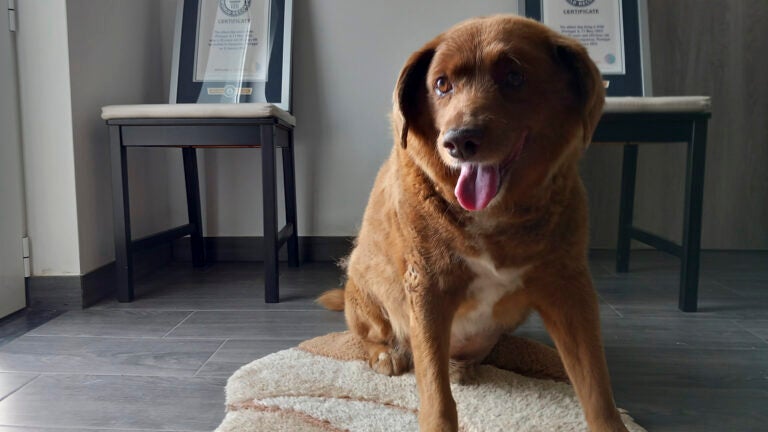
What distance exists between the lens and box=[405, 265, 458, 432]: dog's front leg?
1011mm

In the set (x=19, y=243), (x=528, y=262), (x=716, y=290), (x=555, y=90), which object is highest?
(x=555, y=90)

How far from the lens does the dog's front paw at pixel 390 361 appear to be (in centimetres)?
133

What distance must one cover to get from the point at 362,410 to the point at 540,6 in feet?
6.33

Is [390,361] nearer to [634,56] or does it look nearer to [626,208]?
[626,208]

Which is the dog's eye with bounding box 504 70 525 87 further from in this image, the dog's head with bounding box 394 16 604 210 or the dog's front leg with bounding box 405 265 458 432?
the dog's front leg with bounding box 405 265 458 432

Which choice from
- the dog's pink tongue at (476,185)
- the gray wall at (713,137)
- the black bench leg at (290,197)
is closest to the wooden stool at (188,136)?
the black bench leg at (290,197)

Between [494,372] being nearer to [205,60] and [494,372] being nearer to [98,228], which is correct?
[98,228]

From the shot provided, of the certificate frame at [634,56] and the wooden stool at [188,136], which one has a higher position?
the certificate frame at [634,56]

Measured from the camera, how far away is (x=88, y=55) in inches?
79.4

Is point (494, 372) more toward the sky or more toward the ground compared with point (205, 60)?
more toward the ground

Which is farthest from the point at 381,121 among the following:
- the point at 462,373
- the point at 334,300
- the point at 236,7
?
the point at 462,373

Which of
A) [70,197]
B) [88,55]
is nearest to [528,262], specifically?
[70,197]

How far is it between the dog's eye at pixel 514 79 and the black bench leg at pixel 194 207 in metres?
1.95

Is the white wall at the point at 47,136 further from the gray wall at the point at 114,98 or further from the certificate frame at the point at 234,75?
the certificate frame at the point at 234,75
